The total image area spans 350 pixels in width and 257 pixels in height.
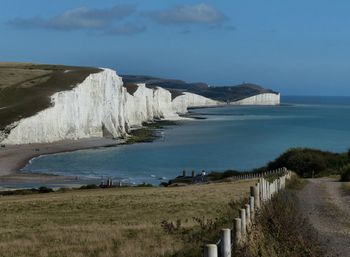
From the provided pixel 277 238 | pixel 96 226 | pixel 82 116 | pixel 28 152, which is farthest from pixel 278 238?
pixel 82 116

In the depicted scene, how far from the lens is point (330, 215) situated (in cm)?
1722

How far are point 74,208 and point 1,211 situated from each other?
9.78 ft

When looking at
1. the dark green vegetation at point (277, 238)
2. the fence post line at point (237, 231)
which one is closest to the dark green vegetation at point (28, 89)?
the dark green vegetation at point (277, 238)

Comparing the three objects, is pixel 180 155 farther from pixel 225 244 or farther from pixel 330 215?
pixel 225 244

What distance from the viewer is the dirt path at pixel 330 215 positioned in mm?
12023

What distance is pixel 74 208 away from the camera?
2452 centimetres

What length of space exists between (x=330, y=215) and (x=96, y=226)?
6.60 m

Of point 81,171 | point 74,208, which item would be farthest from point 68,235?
point 81,171

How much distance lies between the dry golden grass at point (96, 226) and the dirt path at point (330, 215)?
3.01 metres

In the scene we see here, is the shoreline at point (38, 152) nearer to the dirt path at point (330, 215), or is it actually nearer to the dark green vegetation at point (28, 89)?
the dark green vegetation at point (28, 89)

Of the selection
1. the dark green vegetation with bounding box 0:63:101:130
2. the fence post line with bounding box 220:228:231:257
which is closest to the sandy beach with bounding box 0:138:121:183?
the dark green vegetation with bounding box 0:63:101:130

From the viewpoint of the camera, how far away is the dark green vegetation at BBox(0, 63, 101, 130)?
94.9 metres

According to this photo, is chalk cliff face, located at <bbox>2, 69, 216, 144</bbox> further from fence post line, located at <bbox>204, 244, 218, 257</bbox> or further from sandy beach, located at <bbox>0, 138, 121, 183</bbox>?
fence post line, located at <bbox>204, 244, 218, 257</bbox>

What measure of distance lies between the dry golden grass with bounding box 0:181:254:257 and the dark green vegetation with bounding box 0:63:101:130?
68.1 meters
